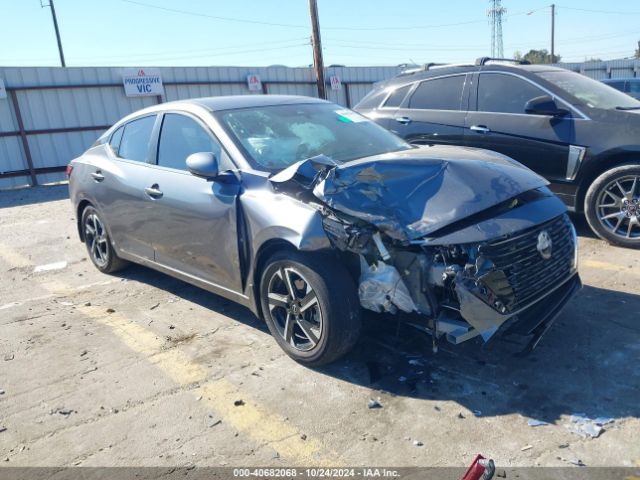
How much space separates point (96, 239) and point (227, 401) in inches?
133

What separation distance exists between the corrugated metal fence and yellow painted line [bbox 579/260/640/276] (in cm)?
1365

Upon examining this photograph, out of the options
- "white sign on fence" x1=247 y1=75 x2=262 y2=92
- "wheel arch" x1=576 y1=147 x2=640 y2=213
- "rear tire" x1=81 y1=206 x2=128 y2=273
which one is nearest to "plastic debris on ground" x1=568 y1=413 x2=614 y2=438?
"wheel arch" x1=576 y1=147 x2=640 y2=213

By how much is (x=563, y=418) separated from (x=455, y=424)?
0.57 metres

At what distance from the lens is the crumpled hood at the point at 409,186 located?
3.28 m

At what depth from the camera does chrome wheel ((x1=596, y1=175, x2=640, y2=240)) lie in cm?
565

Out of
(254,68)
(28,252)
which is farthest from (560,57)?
(28,252)

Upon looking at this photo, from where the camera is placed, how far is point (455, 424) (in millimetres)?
Result: 3055

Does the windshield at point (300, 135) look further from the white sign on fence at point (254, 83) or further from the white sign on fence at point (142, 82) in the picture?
the white sign on fence at point (254, 83)

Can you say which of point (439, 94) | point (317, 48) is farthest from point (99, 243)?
point (317, 48)

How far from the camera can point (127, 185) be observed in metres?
5.15

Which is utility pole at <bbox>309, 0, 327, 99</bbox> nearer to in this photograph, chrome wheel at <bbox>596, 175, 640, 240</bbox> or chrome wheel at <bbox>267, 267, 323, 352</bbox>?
chrome wheel at <bbox>596, 175, 640, 240</bbox>

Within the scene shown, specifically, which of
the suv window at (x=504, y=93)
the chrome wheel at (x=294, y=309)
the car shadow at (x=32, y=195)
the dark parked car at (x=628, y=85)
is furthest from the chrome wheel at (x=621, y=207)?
the car shadow at (x=32, y=195)

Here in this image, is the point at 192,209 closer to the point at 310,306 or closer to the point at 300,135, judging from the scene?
the point at 300,135

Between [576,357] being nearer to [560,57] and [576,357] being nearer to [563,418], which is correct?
[563,418]
